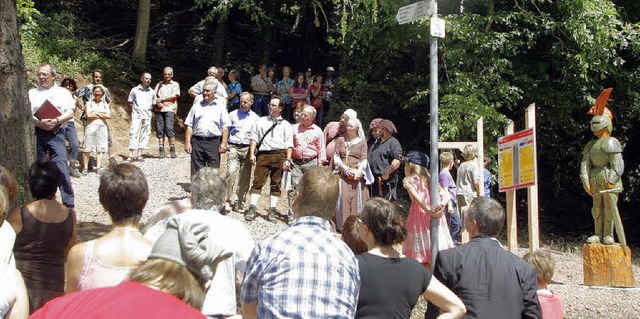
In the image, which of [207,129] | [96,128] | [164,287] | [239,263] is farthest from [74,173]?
[164,287]

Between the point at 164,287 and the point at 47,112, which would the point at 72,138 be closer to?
the point at 47,112

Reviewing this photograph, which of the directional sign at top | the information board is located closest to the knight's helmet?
the information board

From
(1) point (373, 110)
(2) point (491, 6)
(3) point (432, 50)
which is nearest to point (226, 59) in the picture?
(1) point (373, 110)

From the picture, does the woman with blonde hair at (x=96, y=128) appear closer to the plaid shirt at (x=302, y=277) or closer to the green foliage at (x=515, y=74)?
the green foliage at (x=515, y=74)

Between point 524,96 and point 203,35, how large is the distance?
35.7ft

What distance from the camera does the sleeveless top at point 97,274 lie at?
10.3 feet

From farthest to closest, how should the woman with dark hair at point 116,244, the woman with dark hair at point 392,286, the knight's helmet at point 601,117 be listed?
the knight's helmet at point 601,117 < the woman with dark hair at point 392,286 < the woman with dark hair at point 116,244

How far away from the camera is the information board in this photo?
7762mm

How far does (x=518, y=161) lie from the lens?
7984mm

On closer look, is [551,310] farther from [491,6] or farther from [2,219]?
[491,6]

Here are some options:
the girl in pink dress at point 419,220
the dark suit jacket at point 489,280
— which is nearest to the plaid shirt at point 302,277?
the dark suit jacket at point 489,280

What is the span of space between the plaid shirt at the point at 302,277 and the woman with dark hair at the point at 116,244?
529mm

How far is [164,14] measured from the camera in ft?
73.1

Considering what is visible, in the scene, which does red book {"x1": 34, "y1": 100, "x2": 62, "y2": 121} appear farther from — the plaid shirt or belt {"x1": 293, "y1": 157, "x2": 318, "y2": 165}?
the plaid shirt
